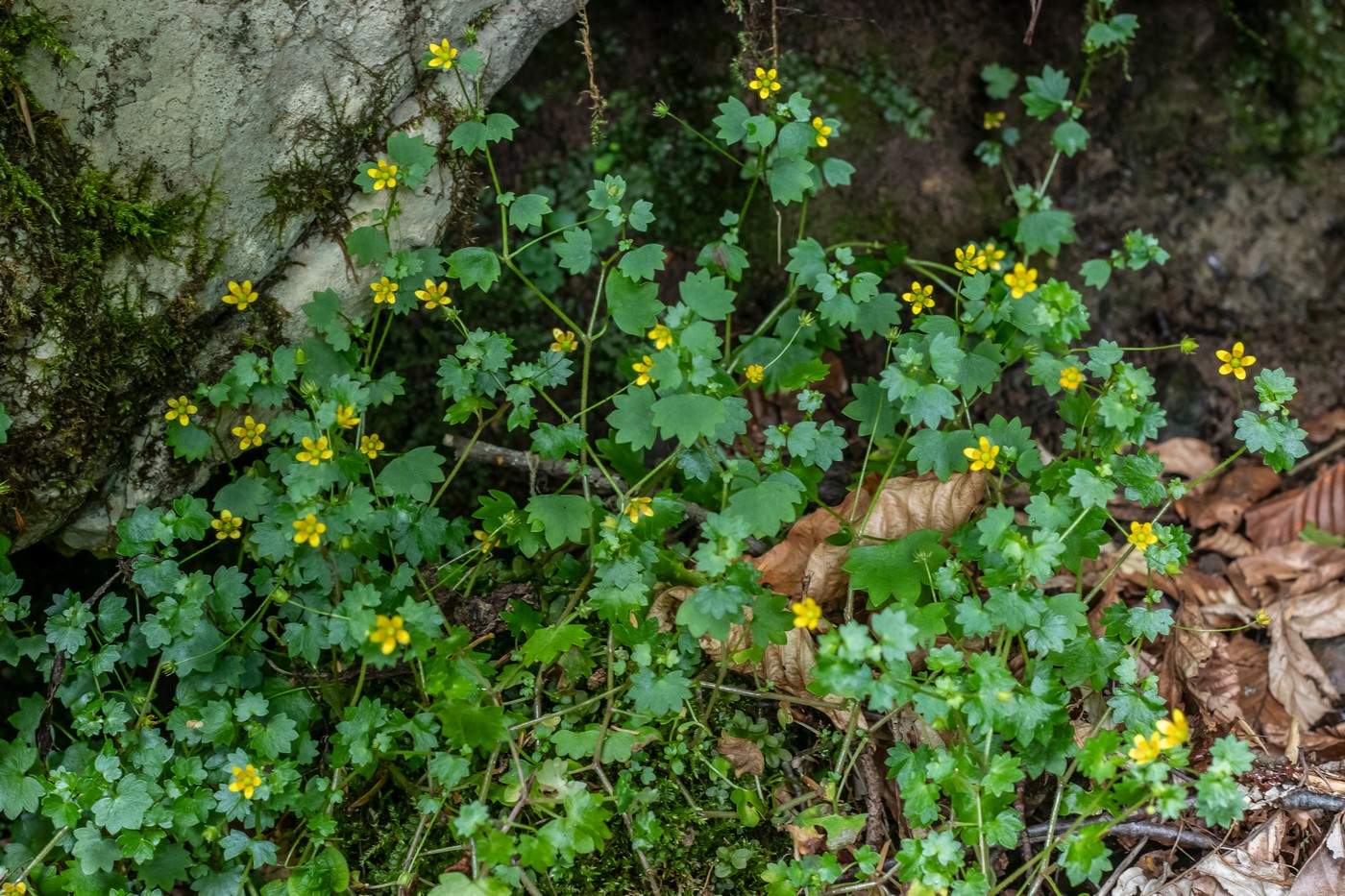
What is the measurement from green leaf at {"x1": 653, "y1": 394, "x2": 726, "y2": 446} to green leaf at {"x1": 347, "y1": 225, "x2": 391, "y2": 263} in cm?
93

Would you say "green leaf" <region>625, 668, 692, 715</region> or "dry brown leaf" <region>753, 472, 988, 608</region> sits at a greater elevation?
"green leaf" <region>625, 668, 692, 715</region>

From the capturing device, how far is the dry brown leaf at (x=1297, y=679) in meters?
3.15

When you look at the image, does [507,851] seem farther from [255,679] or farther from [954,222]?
[954,222]

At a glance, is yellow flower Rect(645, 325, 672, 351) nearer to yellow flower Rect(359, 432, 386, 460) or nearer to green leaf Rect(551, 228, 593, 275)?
green leaf Rect(551, 228, 593, 275)

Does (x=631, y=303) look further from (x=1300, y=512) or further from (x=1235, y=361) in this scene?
(x=1300, y=512)

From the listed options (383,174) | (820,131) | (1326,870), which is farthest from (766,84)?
(1326,870)

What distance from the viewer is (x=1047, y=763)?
2.60 meters

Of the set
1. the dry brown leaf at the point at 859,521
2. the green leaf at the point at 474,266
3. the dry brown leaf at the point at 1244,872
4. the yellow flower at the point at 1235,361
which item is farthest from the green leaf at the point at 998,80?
the dry brown leaf at the point at 1244,872

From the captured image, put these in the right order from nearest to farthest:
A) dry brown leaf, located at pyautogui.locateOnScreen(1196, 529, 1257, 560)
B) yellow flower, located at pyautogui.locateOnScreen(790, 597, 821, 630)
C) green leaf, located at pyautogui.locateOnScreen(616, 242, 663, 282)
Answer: yellow flower, located at pyautogui.locateOnScreen(790, 597, 821, 630) → green leaf, located at pyautogui.locateOnScreen(616, 242, 663, 282) → dry brown leaf, located at pyautogui.locateOnScreen(1196, 529, 1257, 560)

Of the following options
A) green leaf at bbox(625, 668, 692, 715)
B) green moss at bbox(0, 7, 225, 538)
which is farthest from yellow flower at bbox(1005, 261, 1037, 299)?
green moss at bbox(0, 7, 225, 538)

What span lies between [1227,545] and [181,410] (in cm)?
346

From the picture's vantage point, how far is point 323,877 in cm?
256

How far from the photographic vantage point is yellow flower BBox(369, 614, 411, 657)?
220cm

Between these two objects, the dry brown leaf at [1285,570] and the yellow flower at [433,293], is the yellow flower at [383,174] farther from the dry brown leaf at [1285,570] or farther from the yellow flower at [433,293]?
the dry brown leaf at [1285,570]
